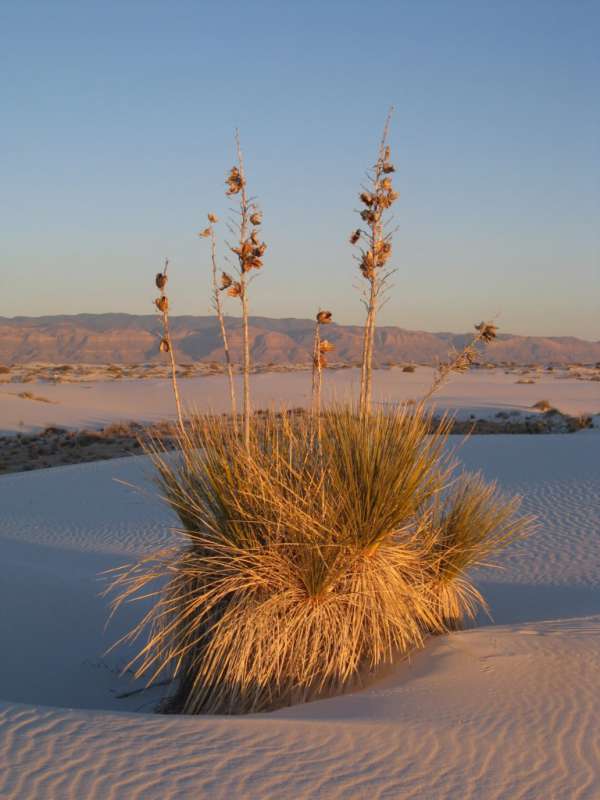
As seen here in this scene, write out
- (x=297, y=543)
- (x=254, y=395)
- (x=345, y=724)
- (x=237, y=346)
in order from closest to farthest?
1. (x=345, y=724)
2. (x=297, y=543)
3. (x=254, y=395)
4. (x=237, y=346)

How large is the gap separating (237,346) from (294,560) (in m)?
89.3

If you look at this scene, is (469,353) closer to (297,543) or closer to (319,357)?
(319,357)

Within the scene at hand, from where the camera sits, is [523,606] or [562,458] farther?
[562,458]

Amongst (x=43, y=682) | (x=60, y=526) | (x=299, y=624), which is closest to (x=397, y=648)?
(x=299, y=624)

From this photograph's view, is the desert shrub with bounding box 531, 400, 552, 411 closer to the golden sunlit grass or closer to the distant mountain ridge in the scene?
the golden sunlit grass

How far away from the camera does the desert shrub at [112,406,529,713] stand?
495cm

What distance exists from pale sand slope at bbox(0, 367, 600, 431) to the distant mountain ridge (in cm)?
4200

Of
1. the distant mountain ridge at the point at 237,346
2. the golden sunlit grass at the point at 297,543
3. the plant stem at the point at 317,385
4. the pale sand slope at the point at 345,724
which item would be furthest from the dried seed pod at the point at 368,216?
the distant mountain ridge at the point at 237,346

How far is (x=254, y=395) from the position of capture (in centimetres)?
3619

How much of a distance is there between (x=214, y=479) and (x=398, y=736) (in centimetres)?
198

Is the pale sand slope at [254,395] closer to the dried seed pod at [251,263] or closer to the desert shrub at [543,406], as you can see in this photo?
the desert shrub at [543,406]

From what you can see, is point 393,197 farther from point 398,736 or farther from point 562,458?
point 562,458

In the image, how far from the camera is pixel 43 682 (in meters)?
6.19

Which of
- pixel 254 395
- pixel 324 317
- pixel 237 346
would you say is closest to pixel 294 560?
pixel 324 317
